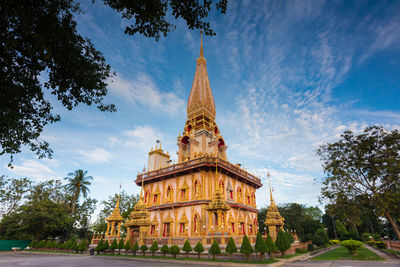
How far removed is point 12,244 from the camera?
112ft

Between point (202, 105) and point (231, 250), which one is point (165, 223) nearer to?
point (231, 250)

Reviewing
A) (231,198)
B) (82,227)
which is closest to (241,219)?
(231,198)

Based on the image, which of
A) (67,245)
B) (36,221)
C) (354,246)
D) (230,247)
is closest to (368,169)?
(354,246)

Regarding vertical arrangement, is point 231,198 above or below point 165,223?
above

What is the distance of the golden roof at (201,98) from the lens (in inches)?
1315

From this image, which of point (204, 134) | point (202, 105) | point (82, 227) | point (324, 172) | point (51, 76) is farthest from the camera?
point (82, 227)

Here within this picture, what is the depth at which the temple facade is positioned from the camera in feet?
69.1

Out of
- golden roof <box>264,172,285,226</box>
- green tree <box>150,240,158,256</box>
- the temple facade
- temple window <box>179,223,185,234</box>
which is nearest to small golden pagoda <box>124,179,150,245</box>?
the temple facade

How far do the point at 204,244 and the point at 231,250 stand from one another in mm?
3275

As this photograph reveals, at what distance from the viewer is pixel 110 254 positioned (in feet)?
68.8

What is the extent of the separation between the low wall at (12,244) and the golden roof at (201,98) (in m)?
33.5

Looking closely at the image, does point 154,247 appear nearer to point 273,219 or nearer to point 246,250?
point 246,250

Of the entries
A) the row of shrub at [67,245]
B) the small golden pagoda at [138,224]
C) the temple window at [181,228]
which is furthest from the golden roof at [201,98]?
the row of shrub at [67,245]

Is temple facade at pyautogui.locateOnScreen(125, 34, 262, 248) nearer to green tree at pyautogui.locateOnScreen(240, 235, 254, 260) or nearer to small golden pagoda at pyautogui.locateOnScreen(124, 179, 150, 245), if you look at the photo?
small golden pagoda at pyautogui.locateOnScreen(124, 179, 150, 245)
